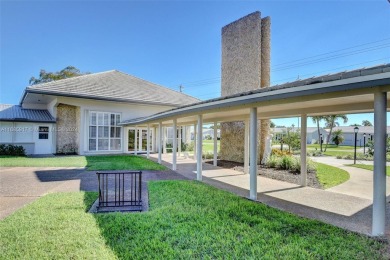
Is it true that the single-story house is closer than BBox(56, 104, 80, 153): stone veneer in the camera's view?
Yes

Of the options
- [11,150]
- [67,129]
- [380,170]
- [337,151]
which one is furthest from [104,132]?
[337,151]

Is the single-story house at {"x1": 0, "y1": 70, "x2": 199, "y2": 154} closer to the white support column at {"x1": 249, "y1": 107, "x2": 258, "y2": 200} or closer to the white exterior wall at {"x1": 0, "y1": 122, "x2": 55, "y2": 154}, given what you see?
the white exterior wall at {"x1": 0, "y1": 122, "x2": 55, "y2": 154}

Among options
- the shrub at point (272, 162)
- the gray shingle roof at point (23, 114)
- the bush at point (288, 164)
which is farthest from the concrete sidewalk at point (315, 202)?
the gray shingle roof at point (23, 114)

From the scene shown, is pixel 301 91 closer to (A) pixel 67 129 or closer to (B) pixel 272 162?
(B) pixel 272 162

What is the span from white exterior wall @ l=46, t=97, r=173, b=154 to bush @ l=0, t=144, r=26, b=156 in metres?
4.11

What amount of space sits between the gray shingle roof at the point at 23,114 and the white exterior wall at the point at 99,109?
0.83 metres

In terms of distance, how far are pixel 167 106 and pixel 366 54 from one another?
19.5 meters

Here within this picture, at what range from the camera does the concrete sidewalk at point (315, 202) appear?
17.0 ft

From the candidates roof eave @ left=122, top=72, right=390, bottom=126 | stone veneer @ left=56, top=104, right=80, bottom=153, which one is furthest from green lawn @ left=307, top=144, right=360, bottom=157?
stone veneer @ left=56, top=104, right=80, bottom=153

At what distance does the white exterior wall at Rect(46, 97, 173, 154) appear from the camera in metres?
19.4

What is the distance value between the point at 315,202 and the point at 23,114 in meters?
23.7

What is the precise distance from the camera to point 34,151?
19703 mm

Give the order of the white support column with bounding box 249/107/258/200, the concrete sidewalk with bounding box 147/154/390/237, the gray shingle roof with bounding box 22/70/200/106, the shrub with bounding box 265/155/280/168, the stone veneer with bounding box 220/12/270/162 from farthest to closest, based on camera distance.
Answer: the gray shingle roof with bounding box 22/70/200/106
the stone veneer with bounding box 220/12/270/162
the shrub with bounding box 265/155/280/168
the white support column with bounding box 249/107/258/200
the concrete sidewalk with bounding box 147/154/390/237

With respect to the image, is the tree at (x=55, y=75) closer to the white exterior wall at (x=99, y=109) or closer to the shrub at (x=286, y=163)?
the white exterior wall at (x=99, y=109)
